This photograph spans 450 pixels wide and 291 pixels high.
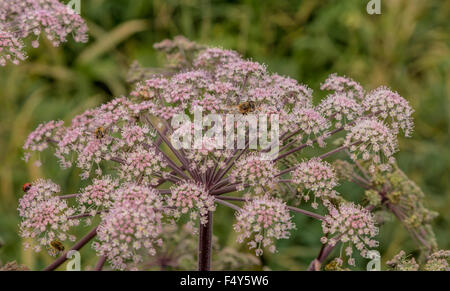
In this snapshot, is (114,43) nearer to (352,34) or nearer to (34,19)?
(352,34)

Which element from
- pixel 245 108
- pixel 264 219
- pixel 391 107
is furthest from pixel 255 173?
pixel 391 107

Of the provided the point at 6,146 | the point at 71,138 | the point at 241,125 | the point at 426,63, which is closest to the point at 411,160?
the point at 426,63

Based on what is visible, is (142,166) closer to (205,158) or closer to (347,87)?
(205,158)

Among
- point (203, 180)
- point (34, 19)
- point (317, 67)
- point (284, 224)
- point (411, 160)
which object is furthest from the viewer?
point (317, 67)

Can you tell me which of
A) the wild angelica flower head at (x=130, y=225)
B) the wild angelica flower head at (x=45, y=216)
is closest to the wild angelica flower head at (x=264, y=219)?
the wild angelica flower head at (x=130, y=225)

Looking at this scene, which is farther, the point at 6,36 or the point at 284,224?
the point at 6,36

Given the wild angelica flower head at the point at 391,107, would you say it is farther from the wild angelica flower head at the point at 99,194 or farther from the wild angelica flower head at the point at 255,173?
the wild angelica flower head at the point at 99,194
